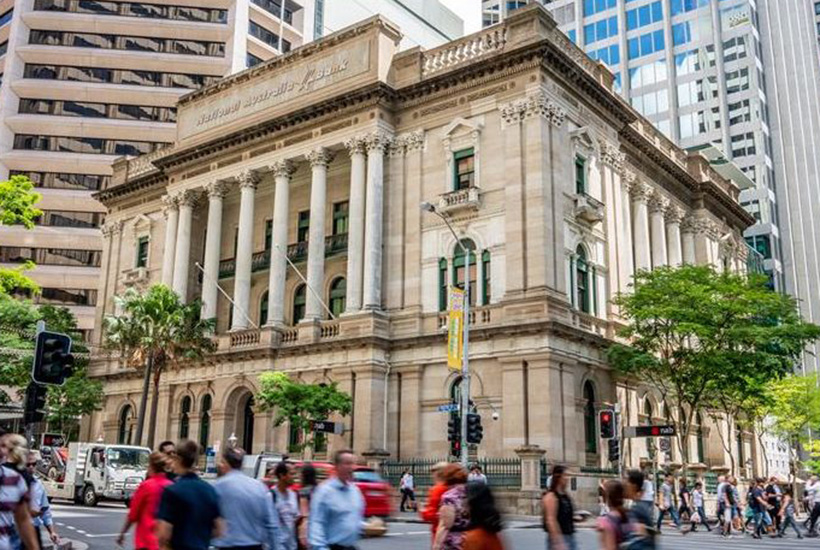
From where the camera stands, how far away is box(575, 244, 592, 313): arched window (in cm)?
3890

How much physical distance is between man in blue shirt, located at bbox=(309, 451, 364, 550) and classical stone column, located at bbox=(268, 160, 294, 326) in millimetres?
33823

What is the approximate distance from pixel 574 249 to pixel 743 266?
83.8 feet

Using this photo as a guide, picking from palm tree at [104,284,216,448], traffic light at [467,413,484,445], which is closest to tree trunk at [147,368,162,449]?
palm tree at [104,284,216,448]

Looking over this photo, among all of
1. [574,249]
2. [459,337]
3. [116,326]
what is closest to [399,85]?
[574,249]

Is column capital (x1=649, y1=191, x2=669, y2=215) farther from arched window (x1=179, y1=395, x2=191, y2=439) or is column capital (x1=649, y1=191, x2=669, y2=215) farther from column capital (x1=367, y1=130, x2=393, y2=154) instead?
arched window (x1=179, y1=395, x2=191, y2=439)

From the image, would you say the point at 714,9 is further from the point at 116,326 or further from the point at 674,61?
the point at 116,326

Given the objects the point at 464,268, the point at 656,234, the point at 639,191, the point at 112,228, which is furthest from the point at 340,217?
the point at 112,228

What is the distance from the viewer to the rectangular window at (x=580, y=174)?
130ft

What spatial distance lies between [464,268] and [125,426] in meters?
24.2

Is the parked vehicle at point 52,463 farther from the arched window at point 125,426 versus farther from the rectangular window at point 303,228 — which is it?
the rectangular window at point 303,228

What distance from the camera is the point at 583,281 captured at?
39281mm

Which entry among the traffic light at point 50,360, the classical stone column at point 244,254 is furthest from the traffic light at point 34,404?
the classical stone column at point 244,254

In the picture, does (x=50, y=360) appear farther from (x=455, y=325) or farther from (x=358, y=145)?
(x=358, y=145)

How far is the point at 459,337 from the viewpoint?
31078 millimetres
